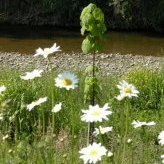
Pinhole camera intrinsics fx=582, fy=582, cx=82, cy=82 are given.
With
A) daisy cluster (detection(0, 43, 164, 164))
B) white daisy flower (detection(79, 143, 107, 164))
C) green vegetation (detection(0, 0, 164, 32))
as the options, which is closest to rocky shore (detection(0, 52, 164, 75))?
green vegetation (detection(0, 0, 164, 32))

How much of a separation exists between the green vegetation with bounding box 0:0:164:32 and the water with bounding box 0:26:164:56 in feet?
2.19

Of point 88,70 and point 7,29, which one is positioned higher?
point 88,70

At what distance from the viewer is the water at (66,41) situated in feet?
58.2

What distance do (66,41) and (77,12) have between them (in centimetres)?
394

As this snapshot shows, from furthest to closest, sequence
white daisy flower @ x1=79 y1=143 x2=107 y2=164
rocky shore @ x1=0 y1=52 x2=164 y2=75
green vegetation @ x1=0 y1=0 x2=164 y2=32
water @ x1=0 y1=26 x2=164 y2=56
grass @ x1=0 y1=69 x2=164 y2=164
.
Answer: green vegetation @ x1=0 y1=0 x2=164 y2=32 < water @ x1=0 y1=26 x2=164 y2=56 < rocky shore @ x1=0 y1=52 x2=164 y2=75 < grass @ x1=0 y1=69 x2=164 y2=164 < white daisy flower @ x1=79 y1=143 x2=107 y2=164

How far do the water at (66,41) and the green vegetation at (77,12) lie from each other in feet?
2.19

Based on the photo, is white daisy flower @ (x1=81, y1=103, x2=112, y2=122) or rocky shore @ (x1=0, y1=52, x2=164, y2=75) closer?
white daisy flower @ (x1=81, y1=103, x2=112, y2=122)

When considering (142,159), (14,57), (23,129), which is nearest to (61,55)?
(14,57)

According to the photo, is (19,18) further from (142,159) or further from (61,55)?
(142,159)

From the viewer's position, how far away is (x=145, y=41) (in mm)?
19453

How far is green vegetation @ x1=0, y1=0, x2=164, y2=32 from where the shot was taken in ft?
70.0

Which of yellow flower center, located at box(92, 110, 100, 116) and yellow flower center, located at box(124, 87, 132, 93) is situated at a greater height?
A: yellow flower center, located at box(124, 87, 132, 93)

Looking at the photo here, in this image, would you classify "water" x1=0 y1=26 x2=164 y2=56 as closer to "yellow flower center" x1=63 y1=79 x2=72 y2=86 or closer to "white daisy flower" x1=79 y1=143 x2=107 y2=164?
"yellow flower center" x1=63 y1=79 x2=72 y2=86

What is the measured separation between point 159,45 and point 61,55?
13.7 ft
